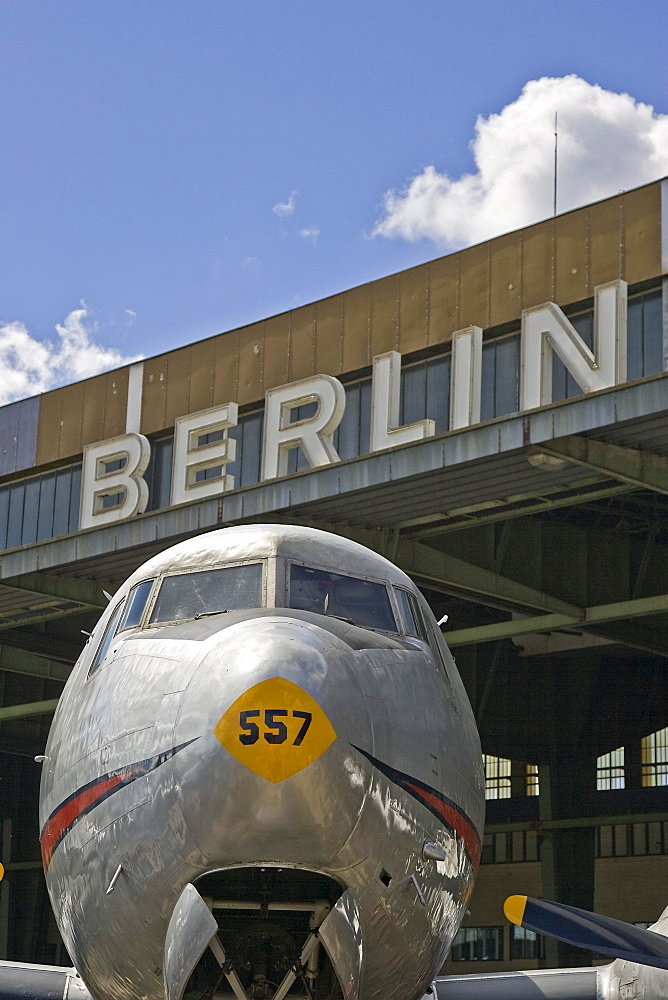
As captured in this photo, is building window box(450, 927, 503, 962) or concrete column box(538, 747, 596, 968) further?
building window box(450, 927, 503, 962)

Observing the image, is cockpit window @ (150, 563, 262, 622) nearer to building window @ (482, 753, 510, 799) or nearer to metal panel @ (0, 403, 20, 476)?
metal panel @ (0, 403, 20, 476)

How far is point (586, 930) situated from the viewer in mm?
9266

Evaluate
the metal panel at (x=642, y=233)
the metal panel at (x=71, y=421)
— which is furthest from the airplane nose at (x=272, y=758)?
the metal panel at (x=71, y=421)

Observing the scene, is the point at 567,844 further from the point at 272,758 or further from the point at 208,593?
the point at 272,758

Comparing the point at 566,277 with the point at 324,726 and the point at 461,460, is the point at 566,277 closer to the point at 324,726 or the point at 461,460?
the point at 461,460

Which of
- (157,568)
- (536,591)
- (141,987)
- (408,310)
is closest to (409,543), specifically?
(536,591)

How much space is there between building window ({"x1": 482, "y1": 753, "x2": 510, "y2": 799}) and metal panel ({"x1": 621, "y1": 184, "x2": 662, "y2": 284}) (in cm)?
2316

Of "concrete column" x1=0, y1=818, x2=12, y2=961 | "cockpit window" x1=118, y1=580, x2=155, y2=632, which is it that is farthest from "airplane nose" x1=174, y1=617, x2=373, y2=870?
"concrete column" x1=0, y1=818, x2=12, y2=961

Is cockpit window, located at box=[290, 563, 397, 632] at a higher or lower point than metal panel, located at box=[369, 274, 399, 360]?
lower

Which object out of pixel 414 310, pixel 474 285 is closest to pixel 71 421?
pixel 414 310

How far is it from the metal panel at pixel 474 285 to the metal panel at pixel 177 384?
748cm

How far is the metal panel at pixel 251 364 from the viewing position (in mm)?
28594

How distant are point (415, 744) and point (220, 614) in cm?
148

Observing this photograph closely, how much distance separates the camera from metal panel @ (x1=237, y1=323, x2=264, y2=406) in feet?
93.8
